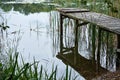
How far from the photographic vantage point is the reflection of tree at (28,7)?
462 inches

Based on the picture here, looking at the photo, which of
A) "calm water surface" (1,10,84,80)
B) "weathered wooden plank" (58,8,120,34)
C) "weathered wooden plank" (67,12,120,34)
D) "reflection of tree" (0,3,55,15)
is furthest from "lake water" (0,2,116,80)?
"reflection of tree" (0,3,55,15)

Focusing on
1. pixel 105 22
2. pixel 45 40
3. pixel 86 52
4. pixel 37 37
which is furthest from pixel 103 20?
pixel 37 37

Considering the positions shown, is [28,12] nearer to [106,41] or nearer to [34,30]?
[34,30]

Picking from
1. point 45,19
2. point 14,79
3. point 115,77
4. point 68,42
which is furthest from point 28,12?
point 14,79

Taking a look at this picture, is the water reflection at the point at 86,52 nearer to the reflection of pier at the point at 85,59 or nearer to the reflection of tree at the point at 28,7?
the reflection of pier at the point at 85,59

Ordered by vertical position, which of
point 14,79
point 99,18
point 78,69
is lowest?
point 78,69

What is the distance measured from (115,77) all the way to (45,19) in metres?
6.03

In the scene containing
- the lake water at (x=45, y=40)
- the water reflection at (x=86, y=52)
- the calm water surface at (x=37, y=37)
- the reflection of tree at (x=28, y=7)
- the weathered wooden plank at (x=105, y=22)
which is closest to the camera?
the weathered wooden plank at (x=105, y=22)

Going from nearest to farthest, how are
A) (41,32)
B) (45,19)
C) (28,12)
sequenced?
(41,32) < (45,19) < (28,12)

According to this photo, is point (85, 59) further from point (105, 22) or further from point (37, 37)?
point (37, 37)

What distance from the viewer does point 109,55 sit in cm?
600

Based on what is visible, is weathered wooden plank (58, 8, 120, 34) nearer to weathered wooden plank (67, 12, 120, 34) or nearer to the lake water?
weathered wooden plank (67, 12, 120, 34)


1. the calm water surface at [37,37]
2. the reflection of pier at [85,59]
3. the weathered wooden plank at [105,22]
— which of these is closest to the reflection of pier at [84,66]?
the reflection of pier at [85,59]

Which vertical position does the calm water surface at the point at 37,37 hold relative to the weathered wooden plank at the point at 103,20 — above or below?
below
